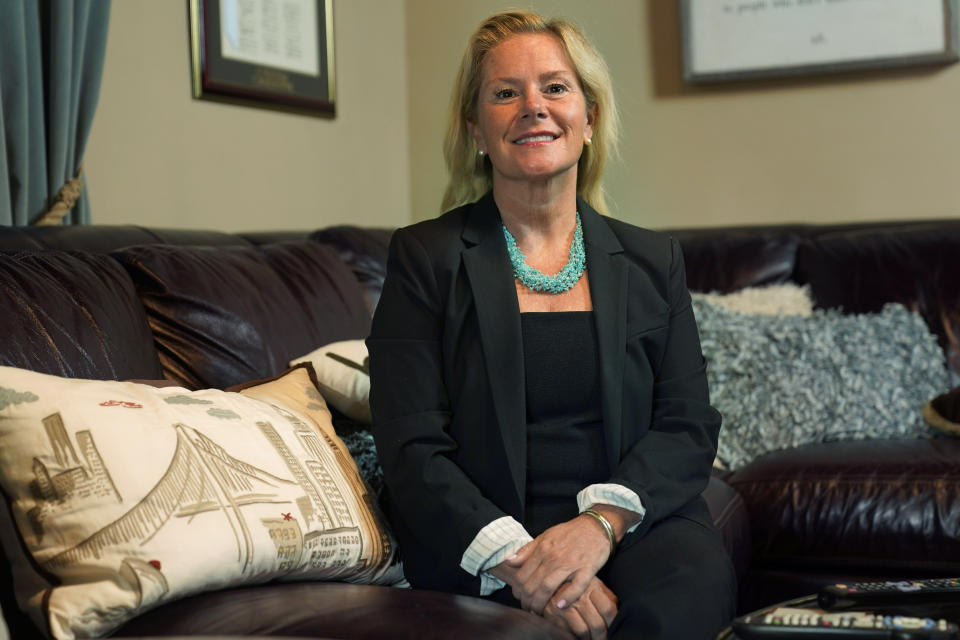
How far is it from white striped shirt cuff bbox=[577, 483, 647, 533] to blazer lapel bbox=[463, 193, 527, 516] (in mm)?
102

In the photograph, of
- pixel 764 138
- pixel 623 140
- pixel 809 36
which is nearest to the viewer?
pixel 809 36

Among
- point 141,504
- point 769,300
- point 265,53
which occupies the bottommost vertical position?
point 141,504

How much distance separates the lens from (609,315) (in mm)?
1652

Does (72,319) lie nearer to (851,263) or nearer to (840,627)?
(840,627)

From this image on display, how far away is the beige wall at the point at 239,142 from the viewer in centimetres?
262

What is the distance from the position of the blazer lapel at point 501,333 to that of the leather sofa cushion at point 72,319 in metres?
0.56

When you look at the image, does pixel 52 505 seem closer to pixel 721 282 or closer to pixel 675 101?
pixel 721 282

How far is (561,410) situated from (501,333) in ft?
0.51

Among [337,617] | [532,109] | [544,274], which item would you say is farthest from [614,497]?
[532,109]

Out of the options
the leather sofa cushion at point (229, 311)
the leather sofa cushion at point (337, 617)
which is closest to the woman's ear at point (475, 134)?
the leather sofa cushion at point (229, 311)

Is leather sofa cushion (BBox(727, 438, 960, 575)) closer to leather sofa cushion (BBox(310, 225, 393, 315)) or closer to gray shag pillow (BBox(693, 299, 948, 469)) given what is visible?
gray shag pillow (BBox(693, 299, 948, 469))

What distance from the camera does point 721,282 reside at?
2896 mm

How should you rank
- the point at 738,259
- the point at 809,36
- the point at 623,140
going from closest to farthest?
the point at 738,259 → the point at 809,36 → the point at 623,140

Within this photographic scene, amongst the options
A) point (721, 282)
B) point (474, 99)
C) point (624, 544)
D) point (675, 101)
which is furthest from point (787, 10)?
point (624, 544)
